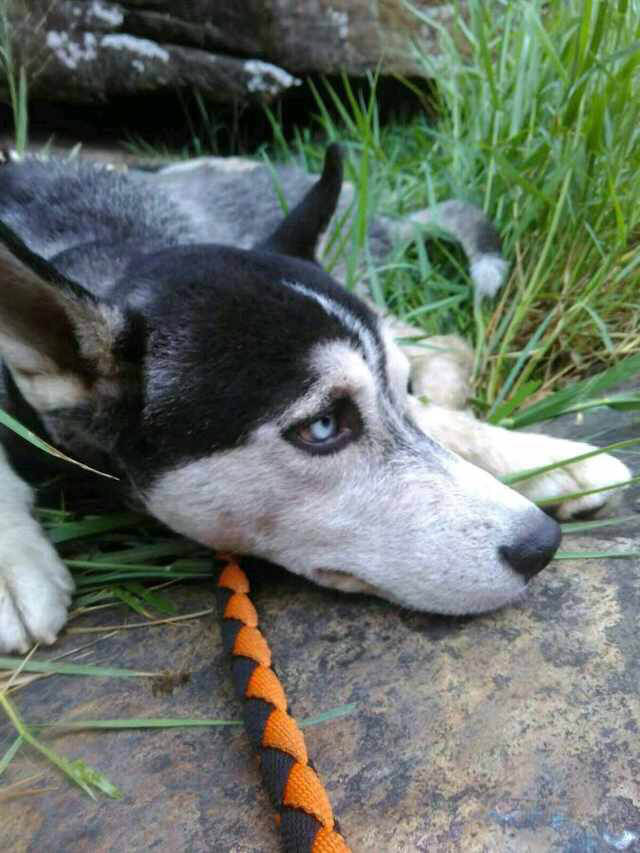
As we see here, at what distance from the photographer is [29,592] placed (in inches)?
67.4

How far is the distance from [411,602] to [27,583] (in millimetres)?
881

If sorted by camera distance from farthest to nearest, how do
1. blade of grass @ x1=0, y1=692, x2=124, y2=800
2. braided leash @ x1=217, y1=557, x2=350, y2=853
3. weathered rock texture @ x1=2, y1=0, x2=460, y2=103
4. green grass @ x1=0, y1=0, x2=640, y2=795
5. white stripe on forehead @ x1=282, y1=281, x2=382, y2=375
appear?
weathered rock texture @ x1=2, y1=0, x2=460, y2=103 → green grass @ x1=0, y1=0, x2=640, y2=795 → white stripe on forehead @ x1=282, y1=281, x2=382, y2=375 → blade of grass @ x1=0, y1=692, x2=124, y2=800 → braided leash @ x1=217, y1=557, x2=350, y2=853

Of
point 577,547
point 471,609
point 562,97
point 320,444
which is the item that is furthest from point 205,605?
point 562,97

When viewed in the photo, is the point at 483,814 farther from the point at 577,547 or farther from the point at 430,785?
the point at 577,547

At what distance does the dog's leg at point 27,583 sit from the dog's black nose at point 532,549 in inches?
40.9

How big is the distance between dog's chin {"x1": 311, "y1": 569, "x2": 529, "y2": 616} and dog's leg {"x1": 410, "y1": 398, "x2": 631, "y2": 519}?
1.49 feet

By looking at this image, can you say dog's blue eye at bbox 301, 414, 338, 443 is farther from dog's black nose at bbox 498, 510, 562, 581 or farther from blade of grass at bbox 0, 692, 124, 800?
blade of grass at bbox 0, 692, 124, 800

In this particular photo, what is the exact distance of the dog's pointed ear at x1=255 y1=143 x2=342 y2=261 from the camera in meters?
2.34

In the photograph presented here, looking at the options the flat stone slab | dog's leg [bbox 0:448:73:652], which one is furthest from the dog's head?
dog's leg [bbox 0:448:73:652]

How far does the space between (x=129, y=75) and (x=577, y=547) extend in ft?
16.9

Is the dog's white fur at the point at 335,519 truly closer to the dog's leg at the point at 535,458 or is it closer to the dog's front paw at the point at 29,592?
the dog's front paw at the point at 29,592

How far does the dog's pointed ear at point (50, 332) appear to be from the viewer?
5.15ft

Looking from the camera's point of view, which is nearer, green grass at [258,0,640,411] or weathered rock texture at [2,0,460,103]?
green grass at [258,0,640,411]

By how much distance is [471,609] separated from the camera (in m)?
1.61
